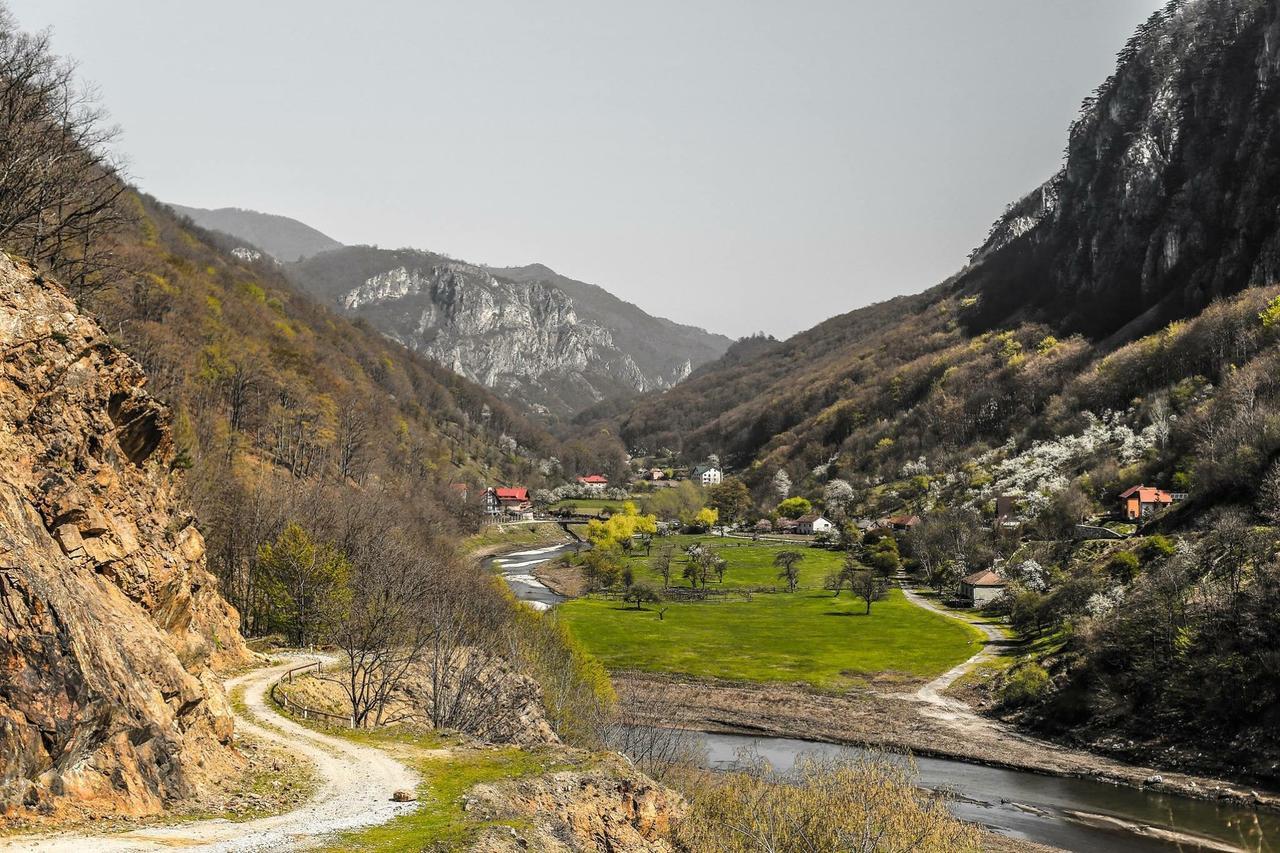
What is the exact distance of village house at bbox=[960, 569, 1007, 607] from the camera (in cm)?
9644

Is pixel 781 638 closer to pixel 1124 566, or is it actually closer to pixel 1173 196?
pixel 1124 566

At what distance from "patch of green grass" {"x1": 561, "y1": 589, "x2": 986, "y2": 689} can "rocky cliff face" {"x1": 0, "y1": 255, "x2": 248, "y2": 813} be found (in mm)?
53944

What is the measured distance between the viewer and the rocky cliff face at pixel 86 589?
15406 millimetres

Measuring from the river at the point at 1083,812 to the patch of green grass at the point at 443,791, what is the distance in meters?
16.1

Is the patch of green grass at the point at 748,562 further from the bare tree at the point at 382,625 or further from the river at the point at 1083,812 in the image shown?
the river at the point at 1083,812

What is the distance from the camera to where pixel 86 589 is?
19812 millimetres


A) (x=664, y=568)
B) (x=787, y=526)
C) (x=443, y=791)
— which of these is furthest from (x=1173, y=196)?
(x=443, y=791)

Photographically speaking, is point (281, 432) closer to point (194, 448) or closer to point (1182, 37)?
point (194, 448)

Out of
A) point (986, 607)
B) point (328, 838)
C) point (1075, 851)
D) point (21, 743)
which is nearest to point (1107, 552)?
point (986, 607)

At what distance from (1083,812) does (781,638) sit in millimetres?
44426

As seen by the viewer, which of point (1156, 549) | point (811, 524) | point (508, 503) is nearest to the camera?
point (1156, 549)

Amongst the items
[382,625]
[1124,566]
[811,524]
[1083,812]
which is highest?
[1124,566]

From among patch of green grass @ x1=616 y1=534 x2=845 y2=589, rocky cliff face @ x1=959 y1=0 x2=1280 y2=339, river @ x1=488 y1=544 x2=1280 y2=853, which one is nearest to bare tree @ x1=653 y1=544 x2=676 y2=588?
patch of green grass @ x1=616 y1=534 x2=845 y2=589

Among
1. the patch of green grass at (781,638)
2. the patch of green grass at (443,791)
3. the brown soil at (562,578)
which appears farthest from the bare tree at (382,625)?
the brown soil at (562,578)
